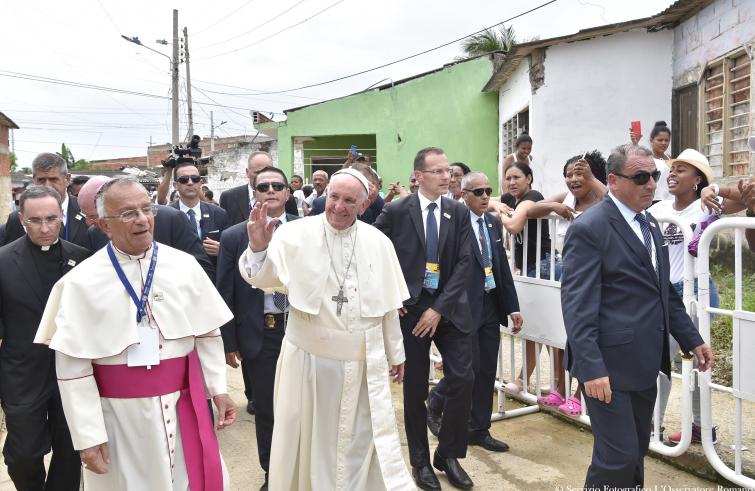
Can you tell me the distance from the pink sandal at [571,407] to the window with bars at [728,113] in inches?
237

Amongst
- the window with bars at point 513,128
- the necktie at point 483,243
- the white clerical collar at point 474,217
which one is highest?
the window with bars at point 513,128

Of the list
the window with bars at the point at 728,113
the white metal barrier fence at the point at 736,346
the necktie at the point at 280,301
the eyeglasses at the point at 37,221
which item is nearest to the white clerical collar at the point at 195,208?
the necktie at the point at 280,301

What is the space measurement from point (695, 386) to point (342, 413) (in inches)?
97.6

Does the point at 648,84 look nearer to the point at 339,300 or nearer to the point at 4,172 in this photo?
the point at 339,300

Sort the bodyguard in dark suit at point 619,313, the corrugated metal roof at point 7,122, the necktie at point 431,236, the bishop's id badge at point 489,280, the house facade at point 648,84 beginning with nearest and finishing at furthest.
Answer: the bodyguard in dark suit at point 619,313 → the necktie at point 431,236 → the bishop's id badge at point 489,280 → the house facade at point 648,84 → the corrugated metal roof at point 7,122

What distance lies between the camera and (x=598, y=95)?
12008 millimetres

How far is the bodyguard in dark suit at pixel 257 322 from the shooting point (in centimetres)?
447

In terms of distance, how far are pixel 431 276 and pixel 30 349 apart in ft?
8.28

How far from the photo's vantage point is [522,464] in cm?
480

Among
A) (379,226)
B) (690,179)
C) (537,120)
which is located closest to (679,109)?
(537,120)

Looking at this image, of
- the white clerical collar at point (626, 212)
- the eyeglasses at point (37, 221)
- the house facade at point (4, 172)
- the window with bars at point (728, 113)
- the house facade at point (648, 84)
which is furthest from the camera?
the house facade at point (4, 172)

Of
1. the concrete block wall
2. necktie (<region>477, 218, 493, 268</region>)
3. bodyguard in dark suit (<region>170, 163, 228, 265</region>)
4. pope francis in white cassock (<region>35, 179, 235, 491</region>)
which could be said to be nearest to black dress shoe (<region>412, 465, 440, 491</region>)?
necktie (<region>477, 218, 493, 268</region>)

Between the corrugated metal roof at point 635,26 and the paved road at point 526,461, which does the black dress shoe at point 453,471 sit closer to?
the paved road at point 526,461

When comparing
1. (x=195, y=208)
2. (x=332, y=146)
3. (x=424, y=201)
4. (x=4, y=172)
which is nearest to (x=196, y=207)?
(x=195, y=208)
